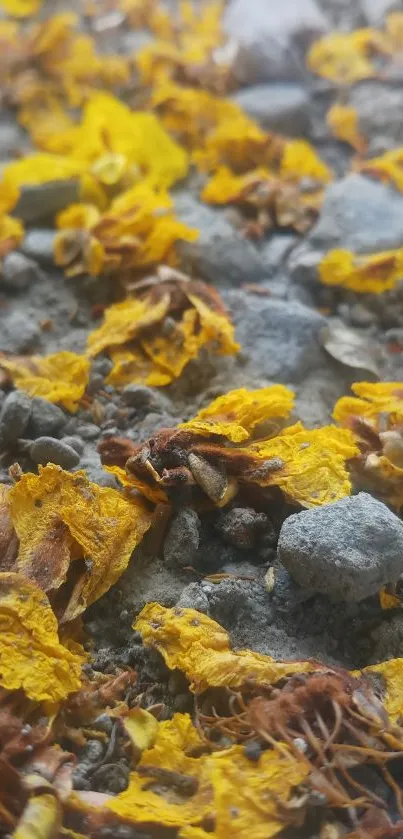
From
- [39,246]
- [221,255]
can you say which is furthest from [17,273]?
[221,255]

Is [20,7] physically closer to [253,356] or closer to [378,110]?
[378,110]

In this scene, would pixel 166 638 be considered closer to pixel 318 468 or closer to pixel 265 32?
pixel 318 468

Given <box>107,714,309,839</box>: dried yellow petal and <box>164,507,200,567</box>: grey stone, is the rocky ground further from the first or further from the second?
<box>107,714,309,839</box>: dried yellow petal

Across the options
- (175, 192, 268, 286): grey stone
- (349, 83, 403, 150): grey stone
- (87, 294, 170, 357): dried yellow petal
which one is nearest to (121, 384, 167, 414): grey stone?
(87, 294, 170, 357): dried yellow petal

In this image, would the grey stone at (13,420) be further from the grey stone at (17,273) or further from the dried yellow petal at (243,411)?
the grey stone at (17,273)

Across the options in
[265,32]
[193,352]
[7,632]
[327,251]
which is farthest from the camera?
[265,32]

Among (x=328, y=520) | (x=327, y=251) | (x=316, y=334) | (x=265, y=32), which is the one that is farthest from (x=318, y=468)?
(x=265, y=32)
